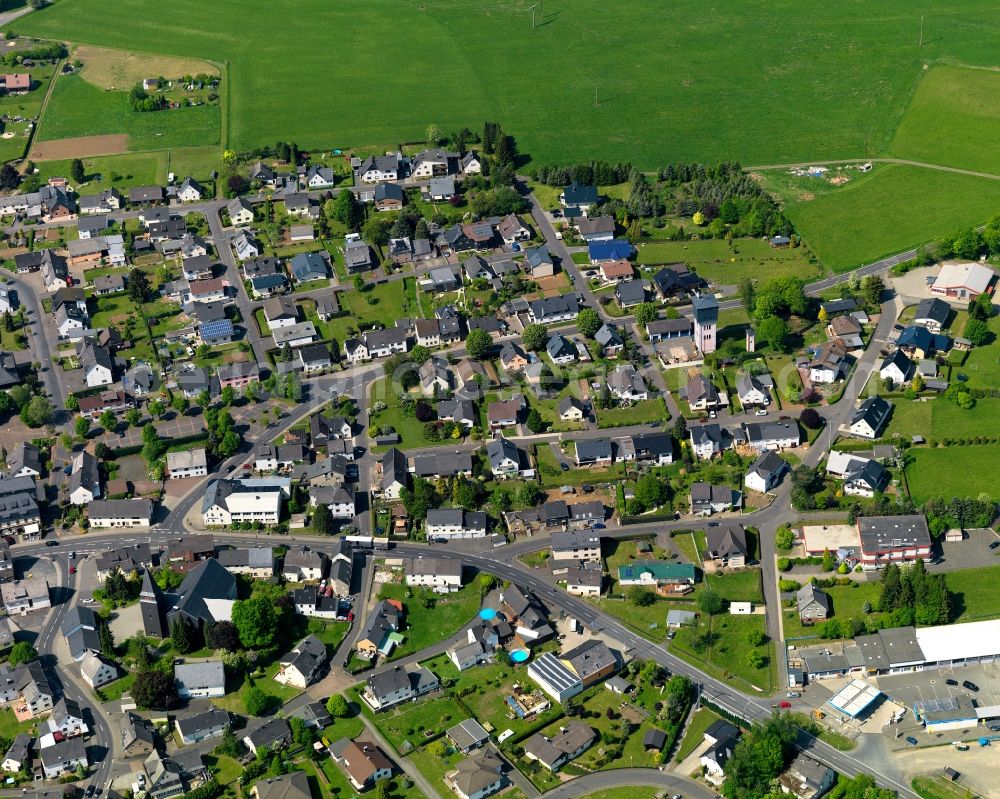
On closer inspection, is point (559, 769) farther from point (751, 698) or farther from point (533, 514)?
point (533, 514)

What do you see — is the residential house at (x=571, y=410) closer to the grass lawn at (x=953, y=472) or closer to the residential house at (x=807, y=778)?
the grass lawn at (x=953, y=472)

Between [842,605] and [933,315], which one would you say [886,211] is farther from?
[842,605]

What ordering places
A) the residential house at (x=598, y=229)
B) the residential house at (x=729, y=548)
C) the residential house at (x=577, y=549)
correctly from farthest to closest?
1. the residential house at (x=598, y=229)
2. the residential house at (x=577, y=549)
3. the residential house at (x=729, y=548)

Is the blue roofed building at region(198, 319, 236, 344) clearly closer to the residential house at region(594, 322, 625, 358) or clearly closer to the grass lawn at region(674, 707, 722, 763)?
the residential house at region(594, 322, 625, 358)

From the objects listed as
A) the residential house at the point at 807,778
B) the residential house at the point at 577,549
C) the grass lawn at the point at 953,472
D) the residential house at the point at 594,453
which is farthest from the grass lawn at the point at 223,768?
the grass lawn at the point at 953,472

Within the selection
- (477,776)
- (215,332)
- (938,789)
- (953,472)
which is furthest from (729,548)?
(215,332)

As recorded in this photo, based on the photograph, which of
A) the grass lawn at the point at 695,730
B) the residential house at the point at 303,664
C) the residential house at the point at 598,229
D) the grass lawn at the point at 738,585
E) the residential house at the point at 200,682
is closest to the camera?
the grass lawn at the point at 695,730
